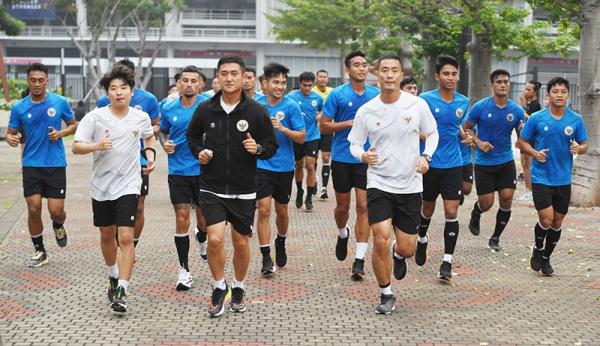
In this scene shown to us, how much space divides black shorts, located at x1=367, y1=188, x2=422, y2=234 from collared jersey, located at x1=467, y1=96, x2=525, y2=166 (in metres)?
2.94

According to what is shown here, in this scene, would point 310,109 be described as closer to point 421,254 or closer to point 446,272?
point 421,254

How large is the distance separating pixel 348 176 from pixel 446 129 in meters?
1.06

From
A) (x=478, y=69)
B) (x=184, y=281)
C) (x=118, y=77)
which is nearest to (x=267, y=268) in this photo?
(x=184, y=281)

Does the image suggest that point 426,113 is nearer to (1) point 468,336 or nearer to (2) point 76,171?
(1) point 468,336

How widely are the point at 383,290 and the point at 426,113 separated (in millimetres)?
1475

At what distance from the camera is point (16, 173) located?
20688 millimetres

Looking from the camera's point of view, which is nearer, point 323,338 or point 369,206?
point 323,338

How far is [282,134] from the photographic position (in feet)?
32.2

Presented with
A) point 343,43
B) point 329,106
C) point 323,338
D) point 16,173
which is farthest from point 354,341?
point 343,43

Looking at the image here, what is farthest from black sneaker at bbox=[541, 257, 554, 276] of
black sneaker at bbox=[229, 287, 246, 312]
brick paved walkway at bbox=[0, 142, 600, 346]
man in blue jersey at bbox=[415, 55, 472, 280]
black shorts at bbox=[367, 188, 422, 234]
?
black sneaker at bbox=[229, 287, 246, 312]

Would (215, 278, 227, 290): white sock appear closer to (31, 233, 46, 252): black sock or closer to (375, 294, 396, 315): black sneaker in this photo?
(375, 294, 396, 315): black sneaker

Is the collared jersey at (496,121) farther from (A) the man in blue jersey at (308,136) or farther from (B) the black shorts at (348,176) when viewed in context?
(A) the man in blue jersey at (308,136)

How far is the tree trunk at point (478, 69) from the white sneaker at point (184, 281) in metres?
13.0

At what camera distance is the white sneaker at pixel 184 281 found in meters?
8.64
